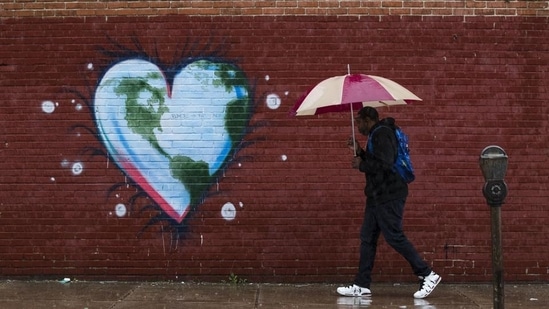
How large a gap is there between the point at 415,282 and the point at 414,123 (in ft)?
5.45

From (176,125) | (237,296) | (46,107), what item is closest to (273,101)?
(176,125)

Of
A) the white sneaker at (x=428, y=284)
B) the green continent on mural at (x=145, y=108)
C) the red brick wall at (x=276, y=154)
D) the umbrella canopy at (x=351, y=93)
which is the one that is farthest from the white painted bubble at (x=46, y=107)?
the white sneaker at (x=428, y=284)

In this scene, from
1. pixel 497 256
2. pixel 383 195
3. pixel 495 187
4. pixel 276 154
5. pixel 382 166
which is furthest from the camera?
pixel 276 154

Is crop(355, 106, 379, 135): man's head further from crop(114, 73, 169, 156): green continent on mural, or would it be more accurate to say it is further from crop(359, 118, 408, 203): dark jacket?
crop(114, 73, 169, 156): green continent on mural

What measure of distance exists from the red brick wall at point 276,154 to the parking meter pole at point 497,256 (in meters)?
2.33

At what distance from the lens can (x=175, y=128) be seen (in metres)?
7.29

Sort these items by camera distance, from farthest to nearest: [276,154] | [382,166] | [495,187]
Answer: [276,154], [382,166], [495,187]

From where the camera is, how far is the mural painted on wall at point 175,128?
728cm

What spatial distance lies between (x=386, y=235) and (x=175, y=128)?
8.10ft

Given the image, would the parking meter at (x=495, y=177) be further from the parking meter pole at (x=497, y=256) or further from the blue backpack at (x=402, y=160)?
the blue backpack at (x=402, y=160)

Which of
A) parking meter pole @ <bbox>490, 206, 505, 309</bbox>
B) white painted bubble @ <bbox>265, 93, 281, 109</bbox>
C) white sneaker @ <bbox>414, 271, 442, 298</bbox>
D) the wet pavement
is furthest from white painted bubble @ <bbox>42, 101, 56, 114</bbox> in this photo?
parking meter pole @ <bbox>490, 206, 505, 309</bbox>

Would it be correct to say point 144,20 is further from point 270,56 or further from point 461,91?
point 461,91

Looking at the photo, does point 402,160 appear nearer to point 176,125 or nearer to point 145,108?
point 176,125

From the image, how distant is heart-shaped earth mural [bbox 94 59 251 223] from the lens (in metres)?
7.28
